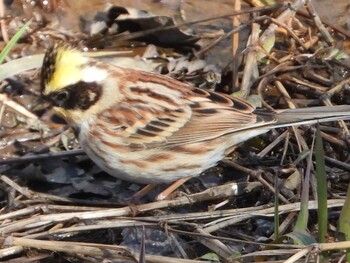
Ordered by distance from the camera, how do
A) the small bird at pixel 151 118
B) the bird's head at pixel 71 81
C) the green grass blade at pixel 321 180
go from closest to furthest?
the green grass blade at pixel 321 180
the bird's head at pixel 71 81
the small bird at pixel 151 118

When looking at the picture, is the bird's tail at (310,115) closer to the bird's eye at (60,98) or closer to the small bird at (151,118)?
the small bird at (151,118)

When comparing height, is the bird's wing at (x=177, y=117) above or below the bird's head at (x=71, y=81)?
below

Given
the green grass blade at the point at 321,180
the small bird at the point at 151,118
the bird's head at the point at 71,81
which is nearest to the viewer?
the green grass blade at the point at 321,180

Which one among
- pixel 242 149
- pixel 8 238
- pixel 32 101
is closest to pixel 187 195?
pixel 242 149

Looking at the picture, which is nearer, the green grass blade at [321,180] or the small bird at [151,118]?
the green grass blade at [321,180]

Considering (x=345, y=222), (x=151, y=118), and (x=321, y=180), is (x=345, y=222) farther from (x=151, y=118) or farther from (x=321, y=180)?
(x=151, y=118)

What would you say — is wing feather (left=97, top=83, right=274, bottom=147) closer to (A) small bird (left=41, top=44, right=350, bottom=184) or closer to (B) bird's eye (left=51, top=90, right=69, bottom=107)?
(A) small bird (left=41, top=44, right=350, bottom=184)

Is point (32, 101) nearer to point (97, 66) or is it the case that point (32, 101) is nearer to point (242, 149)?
point (97, 66)

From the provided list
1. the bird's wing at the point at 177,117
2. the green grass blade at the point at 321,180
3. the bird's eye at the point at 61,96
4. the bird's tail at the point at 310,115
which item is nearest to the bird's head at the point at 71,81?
the bird's eye at the point at 61,96
